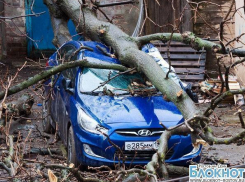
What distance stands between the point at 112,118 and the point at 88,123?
35 centimetres

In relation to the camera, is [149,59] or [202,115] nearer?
[202,115]

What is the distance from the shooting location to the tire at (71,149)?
8.26m

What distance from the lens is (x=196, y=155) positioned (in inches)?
325

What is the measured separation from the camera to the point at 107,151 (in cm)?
789

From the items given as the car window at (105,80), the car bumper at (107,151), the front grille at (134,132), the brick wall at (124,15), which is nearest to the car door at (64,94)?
the car window at (105,80)

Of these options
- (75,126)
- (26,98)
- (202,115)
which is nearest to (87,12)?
(26,98)

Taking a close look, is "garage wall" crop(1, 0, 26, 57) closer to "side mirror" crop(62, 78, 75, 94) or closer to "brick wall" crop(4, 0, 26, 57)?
"brick wall" crop(4, 0, 26, 57)

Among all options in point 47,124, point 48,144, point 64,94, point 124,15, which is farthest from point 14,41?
point 64,94

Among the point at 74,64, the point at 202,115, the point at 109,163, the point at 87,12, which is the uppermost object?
the point at 87,12

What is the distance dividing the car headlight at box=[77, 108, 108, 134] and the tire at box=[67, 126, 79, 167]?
33 cm

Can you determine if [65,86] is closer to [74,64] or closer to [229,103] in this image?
[74,64]

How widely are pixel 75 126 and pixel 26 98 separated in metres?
3.62

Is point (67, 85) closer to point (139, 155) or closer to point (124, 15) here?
point (139, 155)

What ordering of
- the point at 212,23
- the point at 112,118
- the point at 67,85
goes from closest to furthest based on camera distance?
the point at 112,118 → the point at 67,85 → the point at 212,23
